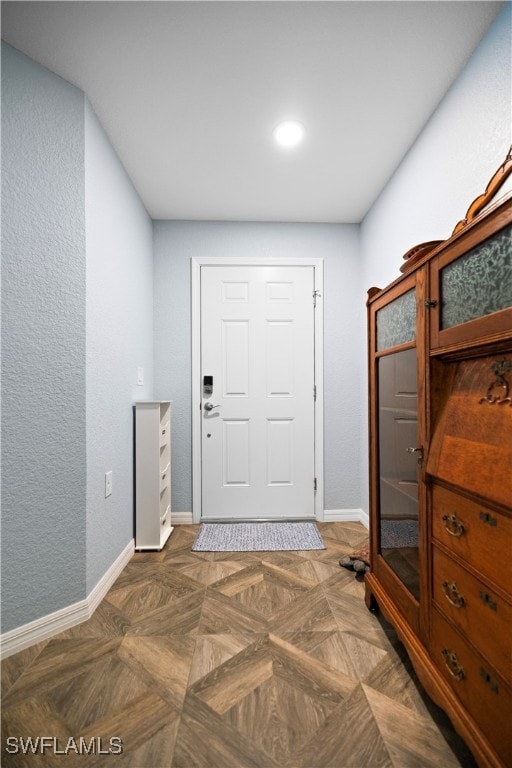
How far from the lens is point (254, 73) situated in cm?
146

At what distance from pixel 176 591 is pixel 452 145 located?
8.35ft

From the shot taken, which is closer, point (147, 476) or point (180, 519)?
point (147, 476)

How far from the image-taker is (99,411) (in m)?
1.70

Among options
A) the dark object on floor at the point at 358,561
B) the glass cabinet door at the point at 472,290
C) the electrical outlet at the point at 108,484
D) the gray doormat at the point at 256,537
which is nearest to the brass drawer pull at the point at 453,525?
the glass cabinet door at the point at 472,290

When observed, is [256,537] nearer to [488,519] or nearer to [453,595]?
[453,595]

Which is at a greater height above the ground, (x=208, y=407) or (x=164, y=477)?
(x=208, y=407)

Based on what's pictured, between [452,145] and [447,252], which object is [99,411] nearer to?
[447,252]

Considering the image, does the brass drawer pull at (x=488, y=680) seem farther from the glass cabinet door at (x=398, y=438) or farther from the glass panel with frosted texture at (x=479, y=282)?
the glass panel with frosted texture at (x=479, y=282)

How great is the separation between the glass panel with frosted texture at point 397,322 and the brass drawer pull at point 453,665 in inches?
37.5

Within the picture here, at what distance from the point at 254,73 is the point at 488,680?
7.35ft

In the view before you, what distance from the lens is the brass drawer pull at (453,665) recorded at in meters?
0.89

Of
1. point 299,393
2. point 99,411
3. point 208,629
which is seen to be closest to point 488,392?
point 208,629

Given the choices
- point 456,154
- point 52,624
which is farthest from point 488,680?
point 456,154

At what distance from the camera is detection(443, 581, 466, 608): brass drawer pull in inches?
35.4
